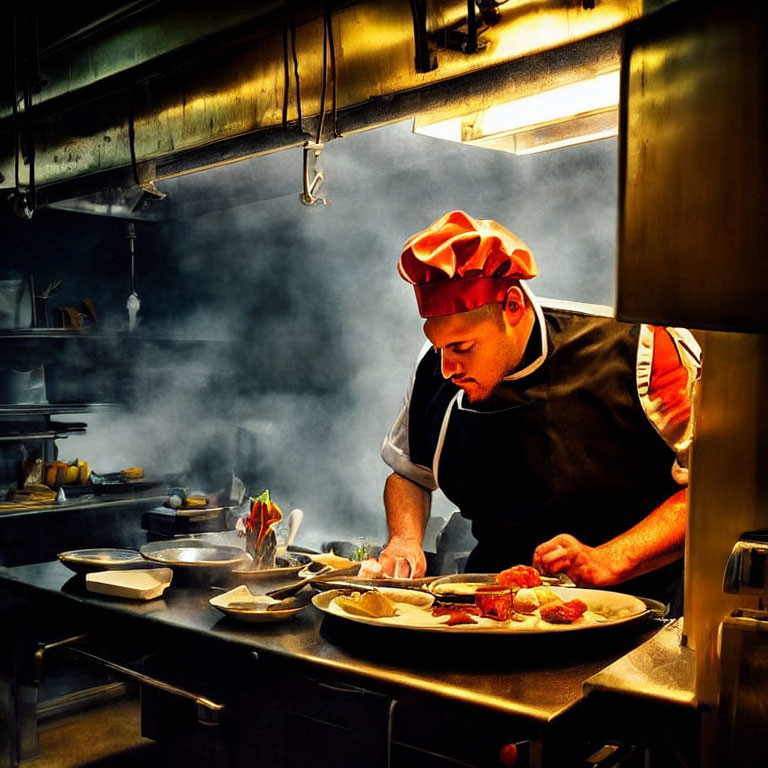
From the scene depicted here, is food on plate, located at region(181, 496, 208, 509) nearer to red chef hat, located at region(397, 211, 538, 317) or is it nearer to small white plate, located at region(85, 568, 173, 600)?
small white plate, located at region(85, 568, 173, 600)

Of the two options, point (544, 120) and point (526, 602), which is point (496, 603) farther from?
point (544, 120)

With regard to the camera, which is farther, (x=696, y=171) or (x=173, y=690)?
(x=173, y=690)

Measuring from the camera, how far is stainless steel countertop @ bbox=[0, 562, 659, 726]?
4.80 feet

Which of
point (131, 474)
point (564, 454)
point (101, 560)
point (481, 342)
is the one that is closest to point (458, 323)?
point (481, 342)

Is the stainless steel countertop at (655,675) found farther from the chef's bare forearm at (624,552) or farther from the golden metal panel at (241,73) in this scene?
the golden metal panel at (241,73)

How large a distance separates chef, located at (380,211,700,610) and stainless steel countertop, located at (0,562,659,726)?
1.89 ft

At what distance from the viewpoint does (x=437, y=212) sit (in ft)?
15.9

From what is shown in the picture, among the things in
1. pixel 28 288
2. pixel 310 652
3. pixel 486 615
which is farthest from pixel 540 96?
pixel 28 288

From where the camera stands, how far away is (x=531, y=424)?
2707 mm

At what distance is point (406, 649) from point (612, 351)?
1.31 m

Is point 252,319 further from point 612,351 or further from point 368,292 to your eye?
point 612,351

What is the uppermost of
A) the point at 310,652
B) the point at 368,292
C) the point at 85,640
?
the point at 368,292

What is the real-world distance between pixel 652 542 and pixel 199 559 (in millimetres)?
1213

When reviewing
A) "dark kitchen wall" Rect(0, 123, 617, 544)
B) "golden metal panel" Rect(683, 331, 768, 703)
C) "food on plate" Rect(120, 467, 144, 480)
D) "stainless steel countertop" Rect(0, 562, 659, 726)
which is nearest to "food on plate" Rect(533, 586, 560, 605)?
"stainless steel countertop" Rect(0, 562, 659, 726)
